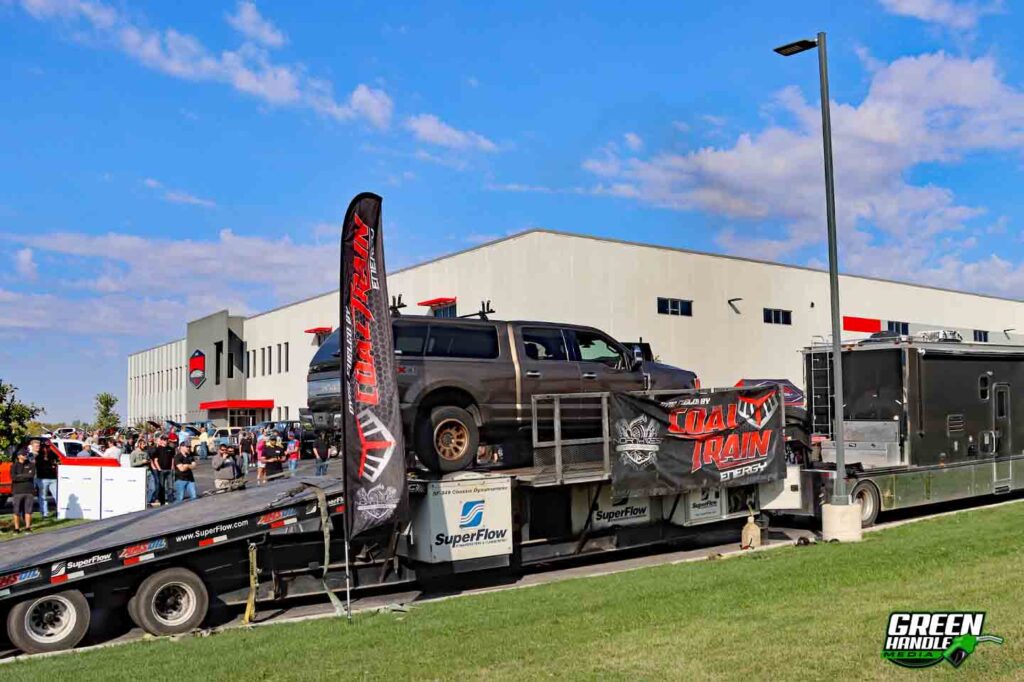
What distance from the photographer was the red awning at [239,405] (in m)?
59.3

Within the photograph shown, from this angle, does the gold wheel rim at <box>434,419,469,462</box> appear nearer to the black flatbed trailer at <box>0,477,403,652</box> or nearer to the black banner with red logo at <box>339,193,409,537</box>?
the black flatbed trailer at <box>0,477,403,652</box>

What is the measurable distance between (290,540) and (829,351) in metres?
10.3

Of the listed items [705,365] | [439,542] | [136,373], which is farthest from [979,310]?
[136,373]

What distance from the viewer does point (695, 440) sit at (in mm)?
13000

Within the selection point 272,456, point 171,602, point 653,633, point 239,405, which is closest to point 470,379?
point 171,602

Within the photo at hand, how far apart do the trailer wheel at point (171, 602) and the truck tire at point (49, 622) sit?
51cm

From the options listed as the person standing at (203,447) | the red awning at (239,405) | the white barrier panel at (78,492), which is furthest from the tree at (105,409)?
the white barrier panel at (78,492)

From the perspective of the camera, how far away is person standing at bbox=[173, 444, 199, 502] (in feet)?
57.6

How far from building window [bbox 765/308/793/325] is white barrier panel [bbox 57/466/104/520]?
3148 centimetres

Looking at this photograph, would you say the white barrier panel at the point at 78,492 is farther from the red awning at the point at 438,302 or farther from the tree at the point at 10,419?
the red awning at the point at 438,302

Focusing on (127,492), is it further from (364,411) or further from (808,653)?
(808,653)

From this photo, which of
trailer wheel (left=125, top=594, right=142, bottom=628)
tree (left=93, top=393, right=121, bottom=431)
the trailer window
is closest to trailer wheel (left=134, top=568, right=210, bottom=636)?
trailer wheel (left=125, top=594, right=142, bottom=628)

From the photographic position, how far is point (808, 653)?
6.18 m

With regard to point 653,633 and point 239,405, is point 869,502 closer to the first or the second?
point 653,633
